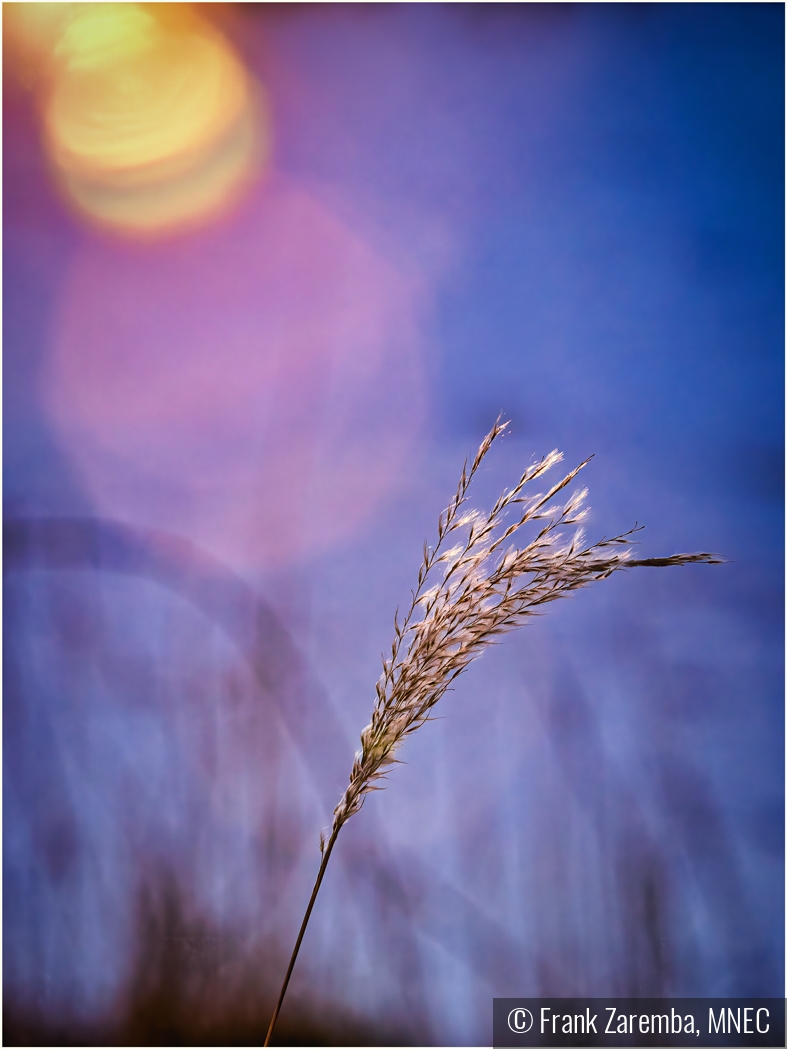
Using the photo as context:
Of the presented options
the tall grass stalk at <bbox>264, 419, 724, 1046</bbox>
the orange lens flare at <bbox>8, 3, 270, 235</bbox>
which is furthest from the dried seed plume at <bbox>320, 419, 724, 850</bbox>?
the orange lens flare at <bbox>8, 3, 270, 235</bbox>

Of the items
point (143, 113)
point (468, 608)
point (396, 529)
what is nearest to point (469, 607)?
point (468, 608)

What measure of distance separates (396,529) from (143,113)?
1.04m

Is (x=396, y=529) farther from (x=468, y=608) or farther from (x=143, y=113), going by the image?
(x=143, y=113)

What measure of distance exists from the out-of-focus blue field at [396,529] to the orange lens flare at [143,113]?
0.05 meters

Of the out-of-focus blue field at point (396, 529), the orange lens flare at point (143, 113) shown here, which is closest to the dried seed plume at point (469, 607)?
the out-of-focus blue field at point (396, 529)

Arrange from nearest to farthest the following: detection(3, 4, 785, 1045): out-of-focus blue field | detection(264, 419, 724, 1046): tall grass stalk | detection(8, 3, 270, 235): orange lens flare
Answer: detection(264, 419, 724, 1046): tall grass stalk
detection(3, 4, 785, 1045): out-of-focus blue field
detection(8, 3, 270, 235): orange lens flare

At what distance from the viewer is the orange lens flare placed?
1.35 meters

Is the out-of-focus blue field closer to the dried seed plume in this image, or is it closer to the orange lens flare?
the orange lens flare

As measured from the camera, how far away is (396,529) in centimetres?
131

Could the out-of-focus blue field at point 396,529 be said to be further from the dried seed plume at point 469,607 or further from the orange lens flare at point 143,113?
the dried seed plume at point 469,607

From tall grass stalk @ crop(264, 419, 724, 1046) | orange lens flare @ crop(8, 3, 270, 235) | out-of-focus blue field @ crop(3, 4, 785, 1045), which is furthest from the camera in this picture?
orange lens flare @ crop(8, 3, 270, 235)

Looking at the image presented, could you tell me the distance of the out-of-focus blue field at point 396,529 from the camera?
1.19m

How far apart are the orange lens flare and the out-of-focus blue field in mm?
48

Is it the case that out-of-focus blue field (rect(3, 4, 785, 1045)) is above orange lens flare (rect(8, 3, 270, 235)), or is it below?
below
